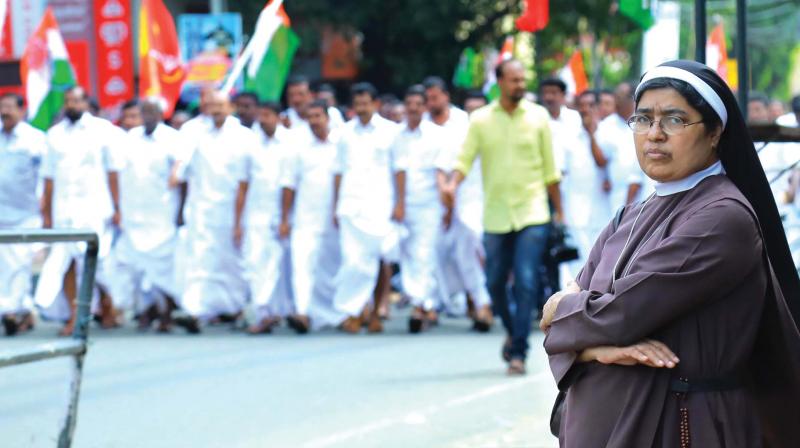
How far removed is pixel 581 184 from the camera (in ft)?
44.1

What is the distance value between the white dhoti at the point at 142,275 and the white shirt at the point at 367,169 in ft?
5.58

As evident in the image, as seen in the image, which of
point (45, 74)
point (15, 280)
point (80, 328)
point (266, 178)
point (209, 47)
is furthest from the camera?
point (209, 47)

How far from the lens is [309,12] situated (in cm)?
2867

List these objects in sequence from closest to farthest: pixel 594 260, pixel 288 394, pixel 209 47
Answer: pixel 594 260
pixel 288 394
pixel 209 47

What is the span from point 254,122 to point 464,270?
102 inches

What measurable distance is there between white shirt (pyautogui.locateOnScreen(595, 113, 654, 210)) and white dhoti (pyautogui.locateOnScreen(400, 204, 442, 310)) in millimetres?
1515

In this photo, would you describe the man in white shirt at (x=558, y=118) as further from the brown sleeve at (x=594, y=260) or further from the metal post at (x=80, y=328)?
the brown sleeve at (x=594, y=260)

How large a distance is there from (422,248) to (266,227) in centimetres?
136

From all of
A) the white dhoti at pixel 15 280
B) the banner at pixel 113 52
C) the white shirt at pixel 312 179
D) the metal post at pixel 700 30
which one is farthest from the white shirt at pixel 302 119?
the metal post at pixel 700 30

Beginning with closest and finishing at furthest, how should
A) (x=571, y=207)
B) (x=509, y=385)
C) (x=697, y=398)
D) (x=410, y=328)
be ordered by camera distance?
(x=697, y=398) < (x=509, y=385) < (x=410, y=328) < (x=571, y=207)

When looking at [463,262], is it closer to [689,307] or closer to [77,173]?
[77,173]

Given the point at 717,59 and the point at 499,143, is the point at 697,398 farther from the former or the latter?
the point at 717,59

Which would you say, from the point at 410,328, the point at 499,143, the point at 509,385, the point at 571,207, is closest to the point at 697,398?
the point at 509,385

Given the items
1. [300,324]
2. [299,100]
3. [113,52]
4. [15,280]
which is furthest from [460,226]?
[113,52]
